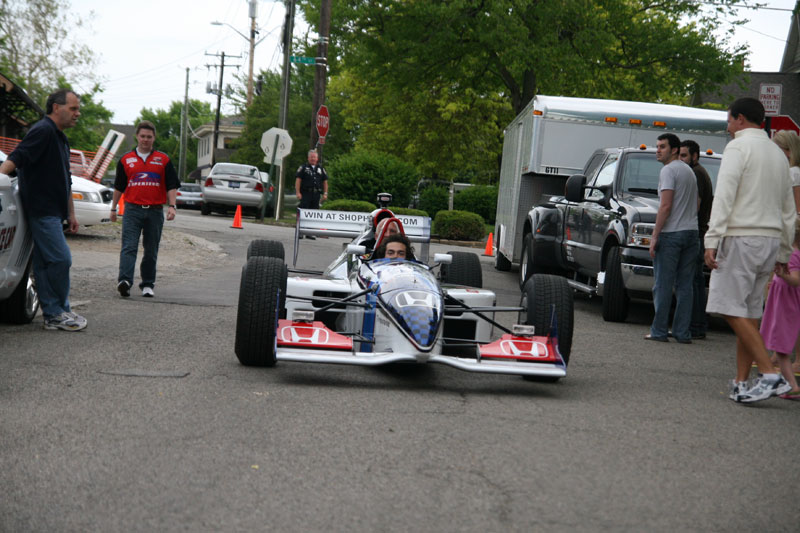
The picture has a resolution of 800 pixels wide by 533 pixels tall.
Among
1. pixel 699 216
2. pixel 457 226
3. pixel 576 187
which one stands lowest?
pixel 457 226

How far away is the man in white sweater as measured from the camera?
650 centimetres

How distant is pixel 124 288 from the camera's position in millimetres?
10383

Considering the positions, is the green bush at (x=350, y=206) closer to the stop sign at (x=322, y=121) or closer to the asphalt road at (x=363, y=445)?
the stop sign at (x=322, y=121)

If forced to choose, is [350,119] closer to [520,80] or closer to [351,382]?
[520,80]

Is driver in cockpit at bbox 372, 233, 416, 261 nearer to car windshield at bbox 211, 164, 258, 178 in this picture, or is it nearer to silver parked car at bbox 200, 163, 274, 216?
silver parked car at bbox 200, 163, 274, 216

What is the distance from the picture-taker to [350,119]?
4575 centimetres

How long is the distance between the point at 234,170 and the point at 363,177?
386 centimetres

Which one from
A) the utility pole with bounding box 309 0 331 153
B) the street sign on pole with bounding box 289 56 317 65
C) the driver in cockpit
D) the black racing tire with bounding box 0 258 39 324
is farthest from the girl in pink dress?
the utility pole with bounding box 309 0 331 153

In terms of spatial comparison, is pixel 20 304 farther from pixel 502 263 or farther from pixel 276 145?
pixel 276 145

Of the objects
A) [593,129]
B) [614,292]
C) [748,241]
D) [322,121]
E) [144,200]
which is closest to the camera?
[748,241]

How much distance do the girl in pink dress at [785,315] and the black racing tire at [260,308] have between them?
350 centimetres

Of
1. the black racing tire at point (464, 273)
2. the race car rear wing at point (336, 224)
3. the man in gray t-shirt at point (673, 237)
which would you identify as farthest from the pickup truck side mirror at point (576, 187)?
the black racing tire at point (464, 273)

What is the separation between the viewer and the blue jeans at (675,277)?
9.43 m

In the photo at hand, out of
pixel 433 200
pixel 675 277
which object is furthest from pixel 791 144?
pixel 433 200
